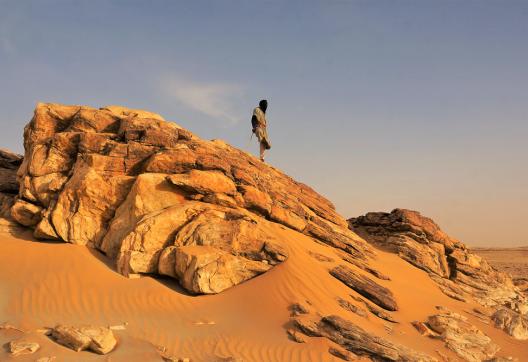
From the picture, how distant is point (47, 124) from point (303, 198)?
1044 cm

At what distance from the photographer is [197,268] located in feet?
38.8

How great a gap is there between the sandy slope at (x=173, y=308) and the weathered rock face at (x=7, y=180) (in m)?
3.20

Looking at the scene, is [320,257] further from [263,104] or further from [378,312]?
[263,104]

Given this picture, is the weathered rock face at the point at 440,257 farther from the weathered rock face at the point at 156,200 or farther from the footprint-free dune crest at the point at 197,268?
the weathered rock face at the point at 156,200

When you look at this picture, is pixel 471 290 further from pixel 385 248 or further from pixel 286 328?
pixel 286 328

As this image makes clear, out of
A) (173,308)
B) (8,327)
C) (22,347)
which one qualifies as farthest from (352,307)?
(8,327)

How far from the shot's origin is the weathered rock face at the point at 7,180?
16.9m

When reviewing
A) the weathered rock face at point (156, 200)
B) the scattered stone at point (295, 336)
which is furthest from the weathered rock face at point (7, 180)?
the scattered stone at point (295, 336)

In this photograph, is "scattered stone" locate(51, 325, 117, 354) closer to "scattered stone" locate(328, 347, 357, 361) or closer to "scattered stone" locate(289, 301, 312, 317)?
"scattered stone" locate(289, 301, 312, 317)

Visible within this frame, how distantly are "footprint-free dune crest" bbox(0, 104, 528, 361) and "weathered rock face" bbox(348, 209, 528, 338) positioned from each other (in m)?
0.12

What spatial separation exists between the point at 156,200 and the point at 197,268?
313 cm

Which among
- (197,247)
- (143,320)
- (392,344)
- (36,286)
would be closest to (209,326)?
(143,320)

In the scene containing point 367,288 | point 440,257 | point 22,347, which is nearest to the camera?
point 22,347

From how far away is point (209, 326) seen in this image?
10.7m
